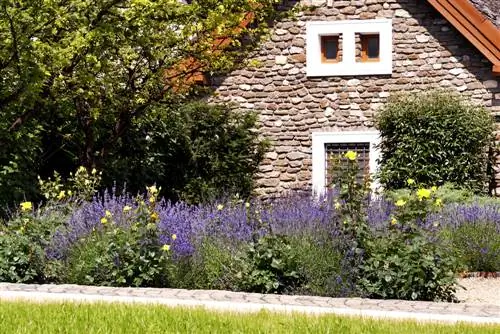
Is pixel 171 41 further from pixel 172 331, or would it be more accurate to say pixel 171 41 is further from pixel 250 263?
pixel 172 331

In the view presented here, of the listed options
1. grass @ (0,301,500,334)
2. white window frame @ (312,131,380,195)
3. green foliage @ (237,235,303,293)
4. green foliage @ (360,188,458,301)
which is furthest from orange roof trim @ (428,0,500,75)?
grass @ (0,301,500,334)

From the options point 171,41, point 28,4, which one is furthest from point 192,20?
point 28,4

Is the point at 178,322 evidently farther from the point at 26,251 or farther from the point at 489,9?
the point at 489,9

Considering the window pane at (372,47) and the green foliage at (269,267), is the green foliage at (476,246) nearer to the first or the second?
the green foliage at (269,267)

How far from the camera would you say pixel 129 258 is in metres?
9.15

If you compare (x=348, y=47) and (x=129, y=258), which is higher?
(x=348, y=47)

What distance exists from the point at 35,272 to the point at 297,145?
9609 mm

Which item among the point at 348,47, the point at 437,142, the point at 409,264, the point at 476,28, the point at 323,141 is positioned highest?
the point at 476,28

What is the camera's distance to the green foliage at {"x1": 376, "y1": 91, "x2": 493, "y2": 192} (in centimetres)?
1680

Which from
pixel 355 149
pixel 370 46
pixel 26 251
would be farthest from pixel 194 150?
pixel 26 251

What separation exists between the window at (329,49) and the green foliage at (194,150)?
190 cm

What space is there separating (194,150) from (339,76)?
305 cm

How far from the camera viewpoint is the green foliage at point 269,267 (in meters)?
8.90

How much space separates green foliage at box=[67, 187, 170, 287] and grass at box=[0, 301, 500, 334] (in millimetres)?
1696
